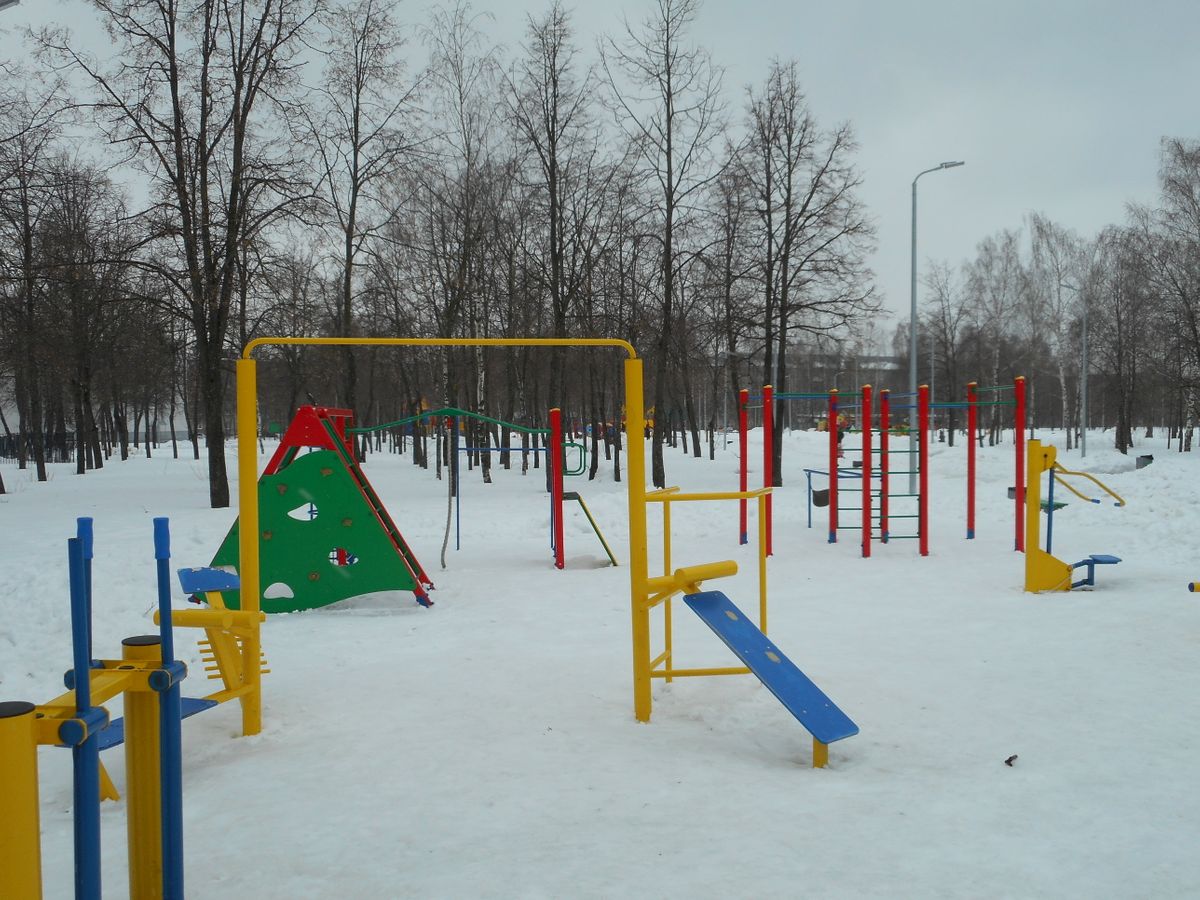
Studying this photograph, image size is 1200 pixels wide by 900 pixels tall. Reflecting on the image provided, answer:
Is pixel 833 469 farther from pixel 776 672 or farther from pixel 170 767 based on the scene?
pixel 170 767

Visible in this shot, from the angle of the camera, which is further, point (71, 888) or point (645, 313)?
point (645, 313)

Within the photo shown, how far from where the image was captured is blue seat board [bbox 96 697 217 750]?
389cm

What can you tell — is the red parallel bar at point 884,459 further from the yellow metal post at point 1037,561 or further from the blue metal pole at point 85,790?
the blue metal pole at point 85,790

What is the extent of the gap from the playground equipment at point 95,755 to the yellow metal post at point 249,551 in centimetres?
166

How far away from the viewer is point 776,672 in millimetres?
4645

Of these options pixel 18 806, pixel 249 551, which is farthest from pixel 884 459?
pixel 18 806

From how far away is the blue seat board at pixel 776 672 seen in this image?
4.30 metres

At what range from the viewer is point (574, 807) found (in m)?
3.74

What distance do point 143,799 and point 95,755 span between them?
54 centimetres

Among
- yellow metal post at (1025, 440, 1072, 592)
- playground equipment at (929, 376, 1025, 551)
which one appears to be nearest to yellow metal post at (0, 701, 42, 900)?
yellow metal post at (1025, 440, 1072, 592)

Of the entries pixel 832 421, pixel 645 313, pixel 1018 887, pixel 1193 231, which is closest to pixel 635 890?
pixel 1018 887

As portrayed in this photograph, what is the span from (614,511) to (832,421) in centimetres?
440

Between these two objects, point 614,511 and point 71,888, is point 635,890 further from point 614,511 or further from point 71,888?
point 614,511

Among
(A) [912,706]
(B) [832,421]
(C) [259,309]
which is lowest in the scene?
(A) [912,706]
